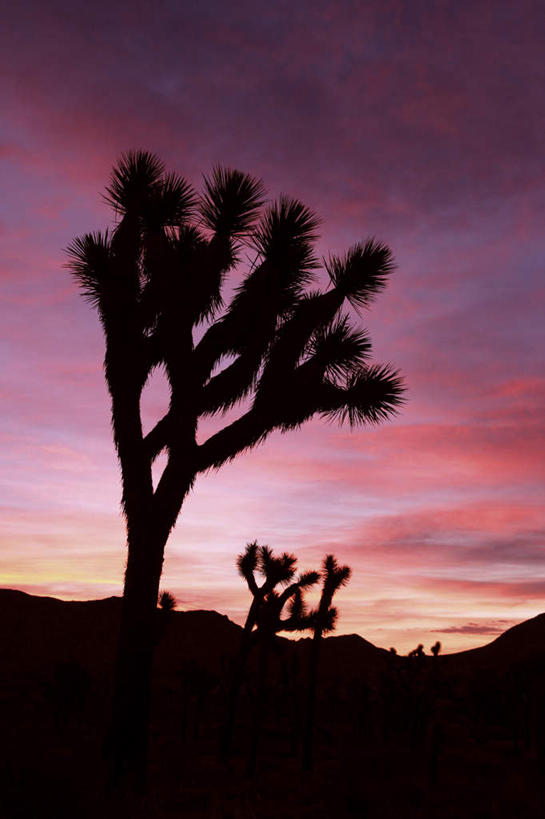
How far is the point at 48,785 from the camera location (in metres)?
5.42

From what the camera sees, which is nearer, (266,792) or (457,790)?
(457,790)

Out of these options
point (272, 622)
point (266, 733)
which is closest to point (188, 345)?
point (272, 622)

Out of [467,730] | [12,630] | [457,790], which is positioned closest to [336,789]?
[457,790]

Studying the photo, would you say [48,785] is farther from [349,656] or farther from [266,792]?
[349,656]

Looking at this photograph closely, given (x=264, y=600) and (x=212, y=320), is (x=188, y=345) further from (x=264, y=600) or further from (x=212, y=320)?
(x=264, y=600)

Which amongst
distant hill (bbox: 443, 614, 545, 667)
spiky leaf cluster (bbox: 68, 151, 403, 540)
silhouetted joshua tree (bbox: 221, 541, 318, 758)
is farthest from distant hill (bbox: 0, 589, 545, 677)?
spiky leaf cluster (bbox: 68, 151, 403, 540)

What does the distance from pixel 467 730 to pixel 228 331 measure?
3235cm

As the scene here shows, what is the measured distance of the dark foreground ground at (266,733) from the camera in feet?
23.1

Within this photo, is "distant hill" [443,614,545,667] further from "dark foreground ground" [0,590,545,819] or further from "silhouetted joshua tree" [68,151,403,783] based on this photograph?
"silhouetted joshua tree" [68,151,403,783]

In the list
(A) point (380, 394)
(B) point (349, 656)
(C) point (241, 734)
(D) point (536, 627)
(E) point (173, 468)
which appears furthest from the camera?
(D) point (536, 627)

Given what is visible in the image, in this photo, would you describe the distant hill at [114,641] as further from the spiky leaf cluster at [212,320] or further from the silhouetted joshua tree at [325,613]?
the spiky leaf cluster at [212,320]

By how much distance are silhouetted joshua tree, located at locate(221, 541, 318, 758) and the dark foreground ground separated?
157cm

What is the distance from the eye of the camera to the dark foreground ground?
7036 mm

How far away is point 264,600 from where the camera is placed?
1828 centimetres
